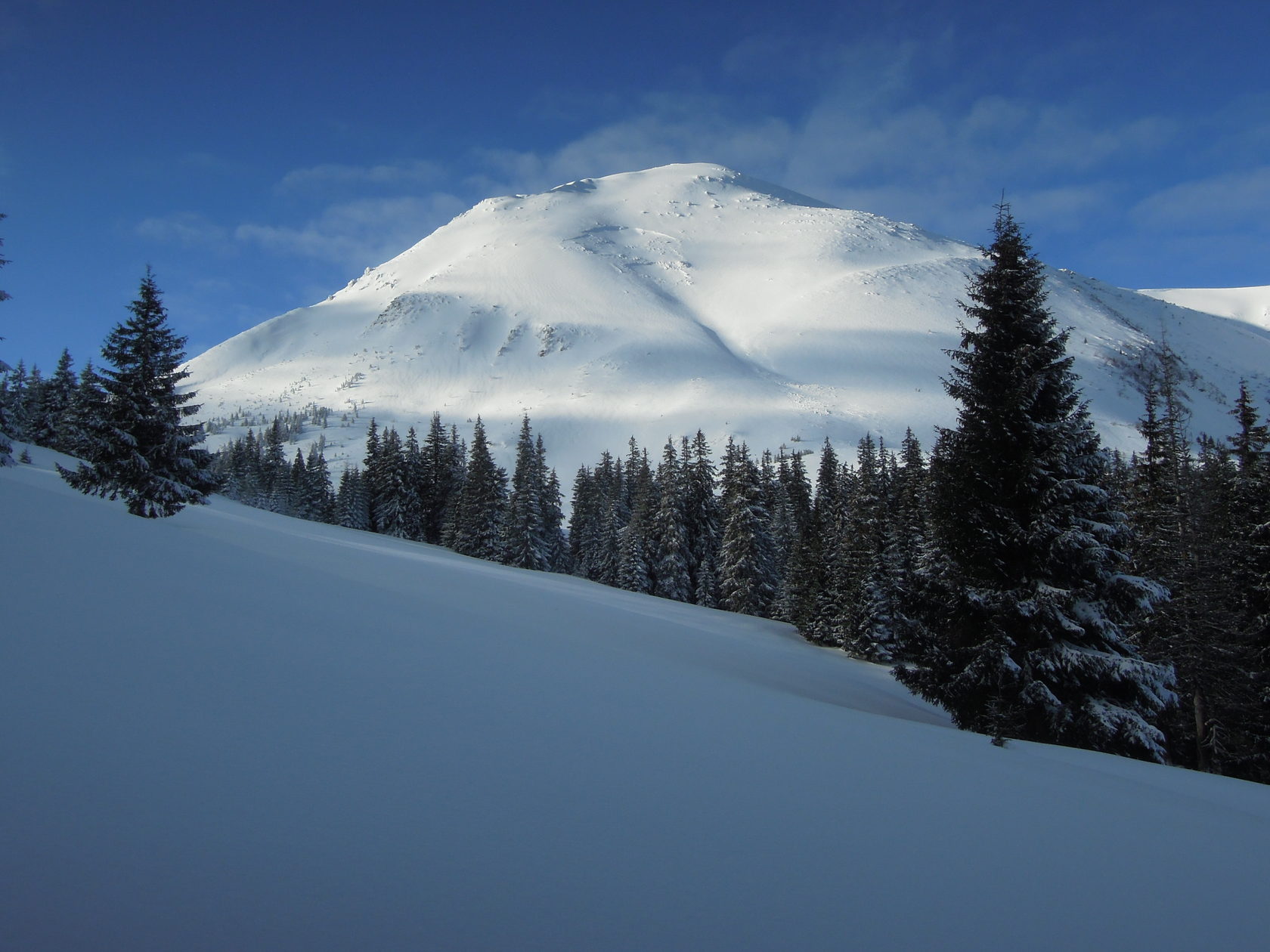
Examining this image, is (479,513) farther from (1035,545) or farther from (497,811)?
(497,811)

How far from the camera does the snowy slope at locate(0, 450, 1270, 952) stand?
3268 mm

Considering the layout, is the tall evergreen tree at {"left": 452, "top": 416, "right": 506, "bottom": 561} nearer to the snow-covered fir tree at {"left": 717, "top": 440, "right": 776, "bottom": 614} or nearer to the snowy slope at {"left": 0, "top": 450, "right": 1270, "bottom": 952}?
the snow-covered fir tree at {"left": 717, "top": 440, "right": 776, "bottom": 614}

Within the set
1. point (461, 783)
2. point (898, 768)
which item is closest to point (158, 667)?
point (461, 783)

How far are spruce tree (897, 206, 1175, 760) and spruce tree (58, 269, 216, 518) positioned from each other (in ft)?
68.3

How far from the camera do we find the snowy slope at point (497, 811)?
3.27 meters

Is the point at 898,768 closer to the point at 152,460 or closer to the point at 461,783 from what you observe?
the point at 461,783

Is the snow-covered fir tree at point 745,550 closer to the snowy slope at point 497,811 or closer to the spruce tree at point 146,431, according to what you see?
the spruce tree at point 146,431

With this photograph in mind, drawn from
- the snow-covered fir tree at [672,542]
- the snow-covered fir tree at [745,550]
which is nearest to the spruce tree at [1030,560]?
the snow-covered fir tree at [745,550]

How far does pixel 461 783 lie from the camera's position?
4633mm

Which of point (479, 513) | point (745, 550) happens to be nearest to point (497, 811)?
point (745, 550)

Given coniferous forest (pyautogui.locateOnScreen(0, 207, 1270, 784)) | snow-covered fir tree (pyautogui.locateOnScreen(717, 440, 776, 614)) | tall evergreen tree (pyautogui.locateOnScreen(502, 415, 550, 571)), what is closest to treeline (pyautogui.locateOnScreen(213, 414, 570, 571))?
tall evergreen tree (pyautogui.locateOnScreen(502, 415, 550, 571))

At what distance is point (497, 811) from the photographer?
4340 millimetres

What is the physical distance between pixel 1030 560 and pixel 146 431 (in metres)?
23.7

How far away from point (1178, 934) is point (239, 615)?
9.24m
